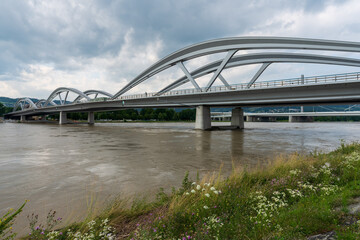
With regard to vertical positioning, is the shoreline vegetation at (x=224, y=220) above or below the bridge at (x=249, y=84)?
below

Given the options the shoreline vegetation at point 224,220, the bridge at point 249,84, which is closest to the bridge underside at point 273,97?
the bridge at point 249,84

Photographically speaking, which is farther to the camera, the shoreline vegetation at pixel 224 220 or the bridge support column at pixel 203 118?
the bridge support column at pixel 203 118

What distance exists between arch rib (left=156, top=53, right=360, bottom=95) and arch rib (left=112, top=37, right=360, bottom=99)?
4.19 metres

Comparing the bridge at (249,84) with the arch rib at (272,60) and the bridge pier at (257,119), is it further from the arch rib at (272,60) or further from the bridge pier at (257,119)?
the bridge pier at (257,119)

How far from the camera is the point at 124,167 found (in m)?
10.3

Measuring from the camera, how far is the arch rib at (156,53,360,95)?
1394 inches

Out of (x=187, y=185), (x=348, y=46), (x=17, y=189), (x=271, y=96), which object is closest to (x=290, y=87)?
(x=271, y=96)

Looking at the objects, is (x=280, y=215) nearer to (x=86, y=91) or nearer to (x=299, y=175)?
(x=299, y=175)

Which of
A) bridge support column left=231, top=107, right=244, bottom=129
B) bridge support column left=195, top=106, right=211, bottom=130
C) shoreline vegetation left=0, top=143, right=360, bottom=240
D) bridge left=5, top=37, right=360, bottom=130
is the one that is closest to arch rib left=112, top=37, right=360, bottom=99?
bridge left=5, top=37, right=360, bottom=130

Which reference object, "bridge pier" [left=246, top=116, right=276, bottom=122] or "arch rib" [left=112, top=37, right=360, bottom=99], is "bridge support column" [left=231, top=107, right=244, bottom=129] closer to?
"arch rib" [left=112, top=37, right=360, bottom=99]

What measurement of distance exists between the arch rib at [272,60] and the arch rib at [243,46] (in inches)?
165

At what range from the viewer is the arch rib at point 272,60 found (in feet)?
116

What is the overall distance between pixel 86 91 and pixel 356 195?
103578 mm

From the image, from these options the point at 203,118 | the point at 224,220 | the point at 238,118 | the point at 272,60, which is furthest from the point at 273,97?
the point at 224,220
